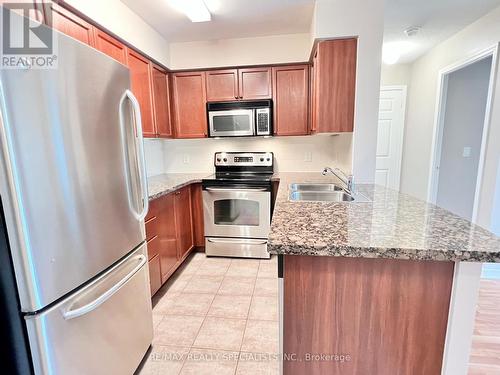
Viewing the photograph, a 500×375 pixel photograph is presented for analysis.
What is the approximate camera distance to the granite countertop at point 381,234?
2.79 ft

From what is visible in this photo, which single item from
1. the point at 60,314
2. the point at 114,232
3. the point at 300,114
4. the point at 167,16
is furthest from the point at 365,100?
the point at 60,314

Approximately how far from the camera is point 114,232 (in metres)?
1.22

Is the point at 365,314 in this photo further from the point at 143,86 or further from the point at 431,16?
the point at 431,16

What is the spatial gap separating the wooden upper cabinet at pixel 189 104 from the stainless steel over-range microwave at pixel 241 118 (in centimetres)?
15

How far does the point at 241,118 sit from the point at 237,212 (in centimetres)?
108

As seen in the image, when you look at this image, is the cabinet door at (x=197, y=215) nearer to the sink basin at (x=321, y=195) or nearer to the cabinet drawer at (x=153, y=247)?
the cabinet drawer at (x=153, y=247)

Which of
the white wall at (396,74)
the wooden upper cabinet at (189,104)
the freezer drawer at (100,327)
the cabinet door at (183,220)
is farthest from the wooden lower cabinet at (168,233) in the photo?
the white wall at (396,74)

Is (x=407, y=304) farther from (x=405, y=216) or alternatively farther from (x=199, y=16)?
(x=199, y=16)

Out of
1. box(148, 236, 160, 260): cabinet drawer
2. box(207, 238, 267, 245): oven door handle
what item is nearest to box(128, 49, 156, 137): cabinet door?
box(148, 236, 160, 260): cabinet drawer

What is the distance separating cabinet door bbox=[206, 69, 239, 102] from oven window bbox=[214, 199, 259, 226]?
48.7 inches

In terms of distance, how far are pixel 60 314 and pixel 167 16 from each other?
8.25ft

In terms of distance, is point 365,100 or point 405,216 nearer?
point 405,216

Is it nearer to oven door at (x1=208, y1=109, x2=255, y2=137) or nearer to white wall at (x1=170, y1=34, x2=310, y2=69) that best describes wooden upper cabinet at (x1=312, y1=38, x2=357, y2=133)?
white wall at (x1=170, y1=34, x2=310, y2=69)

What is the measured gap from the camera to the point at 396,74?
3.86 m
